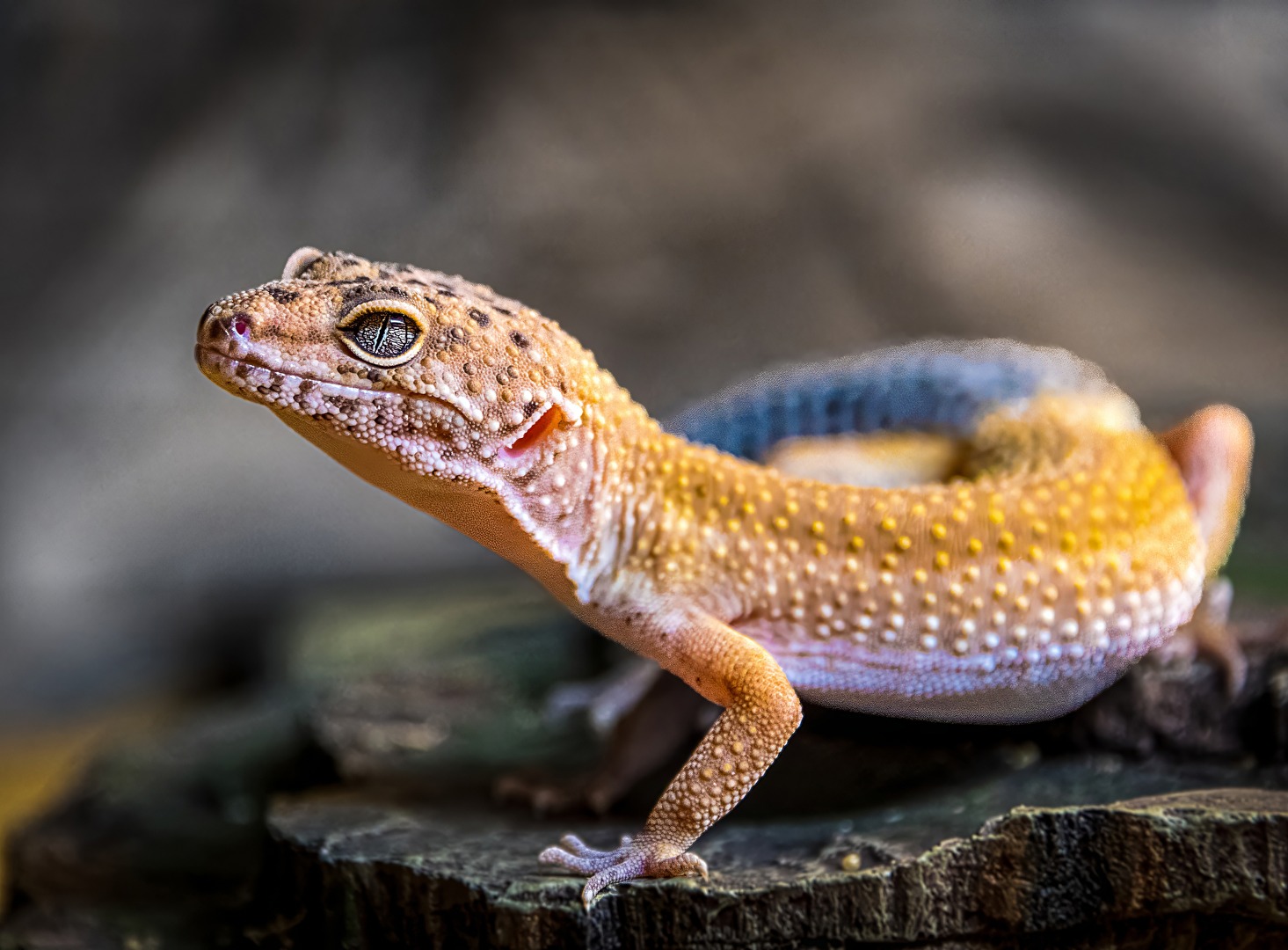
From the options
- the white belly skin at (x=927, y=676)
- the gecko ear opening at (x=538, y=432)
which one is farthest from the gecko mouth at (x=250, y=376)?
the white belly skin at (x=927, y=676)

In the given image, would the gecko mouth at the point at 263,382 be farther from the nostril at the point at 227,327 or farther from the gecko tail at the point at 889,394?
the gecko tail at the point at 889,394

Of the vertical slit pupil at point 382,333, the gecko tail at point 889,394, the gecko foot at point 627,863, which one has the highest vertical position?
the gecko tail at point 889,394

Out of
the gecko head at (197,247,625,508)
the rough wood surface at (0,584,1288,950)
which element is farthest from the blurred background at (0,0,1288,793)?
the gecko head at (197,247,625,508)

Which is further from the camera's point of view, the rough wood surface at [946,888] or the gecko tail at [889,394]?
the gecko tail at [889,394]

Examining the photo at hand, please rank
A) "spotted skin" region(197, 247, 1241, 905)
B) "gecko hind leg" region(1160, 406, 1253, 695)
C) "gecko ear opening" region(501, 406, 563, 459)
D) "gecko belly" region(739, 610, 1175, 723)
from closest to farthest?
1. "spotted skin" region(197, 247, 1241, 905)
2. "gecko ear opening" region(501, 406, 563, 459)
3. "gecko belly" region(739, 610, 1175, 723)
4. "gecko hind leg" region(1160, 406, 1253, 695)

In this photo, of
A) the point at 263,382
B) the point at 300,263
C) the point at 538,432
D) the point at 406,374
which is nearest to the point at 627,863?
the point at 538,432

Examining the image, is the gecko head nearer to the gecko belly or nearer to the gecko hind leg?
the gecko belly

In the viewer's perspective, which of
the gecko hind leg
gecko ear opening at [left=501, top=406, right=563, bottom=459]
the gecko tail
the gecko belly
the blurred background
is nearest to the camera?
gecko ear opening at [left=501, top=406, right=563, bottom=459]
